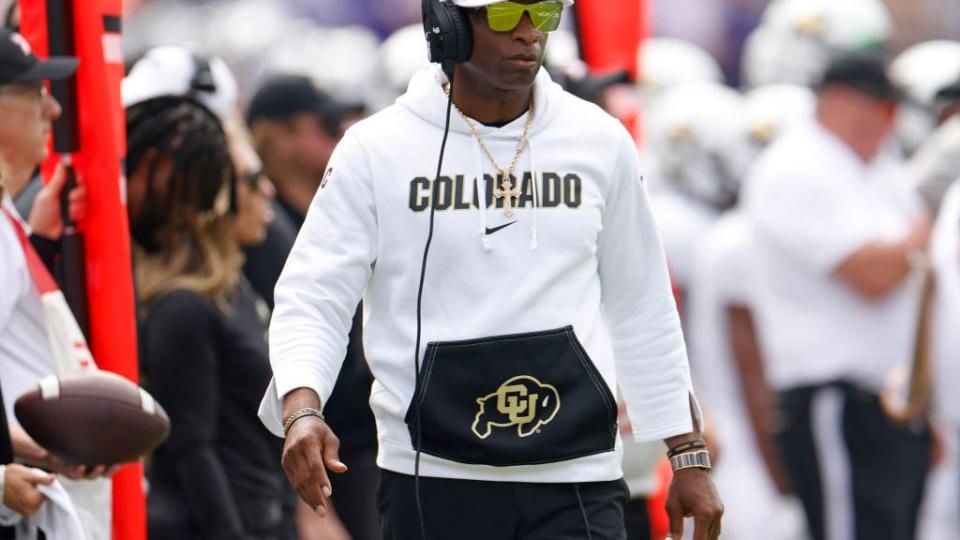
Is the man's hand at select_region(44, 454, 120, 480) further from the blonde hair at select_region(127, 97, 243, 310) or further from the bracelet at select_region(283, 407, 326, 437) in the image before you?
the blonde hair at select_region(127, 97, 243, 310)

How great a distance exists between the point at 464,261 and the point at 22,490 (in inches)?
46.9

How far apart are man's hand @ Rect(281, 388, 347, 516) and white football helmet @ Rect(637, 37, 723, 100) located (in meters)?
8.99

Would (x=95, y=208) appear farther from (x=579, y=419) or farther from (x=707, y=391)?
(x=707, y=391)

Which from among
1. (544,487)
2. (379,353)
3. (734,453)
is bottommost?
(734,453)

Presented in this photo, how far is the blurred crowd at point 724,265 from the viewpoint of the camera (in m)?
6.48

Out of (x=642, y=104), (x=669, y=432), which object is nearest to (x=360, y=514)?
(x=669, y=432)

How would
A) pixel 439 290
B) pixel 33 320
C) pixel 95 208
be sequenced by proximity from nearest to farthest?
pixel 439 290 → pixel 33 320 → pixel 95 208

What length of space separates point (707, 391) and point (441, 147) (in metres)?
6.47

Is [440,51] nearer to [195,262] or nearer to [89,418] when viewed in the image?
[89,418]

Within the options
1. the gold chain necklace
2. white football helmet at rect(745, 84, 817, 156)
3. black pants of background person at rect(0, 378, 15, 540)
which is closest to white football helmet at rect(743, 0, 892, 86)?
white football helmet at rect(745, 84, 817, 156)

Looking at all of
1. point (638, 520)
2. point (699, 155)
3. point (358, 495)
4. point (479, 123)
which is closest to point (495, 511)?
point (479, 123)

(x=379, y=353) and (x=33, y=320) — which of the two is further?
(x=33, y=320)

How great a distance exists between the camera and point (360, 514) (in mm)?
7496

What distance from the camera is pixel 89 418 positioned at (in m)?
5.07
